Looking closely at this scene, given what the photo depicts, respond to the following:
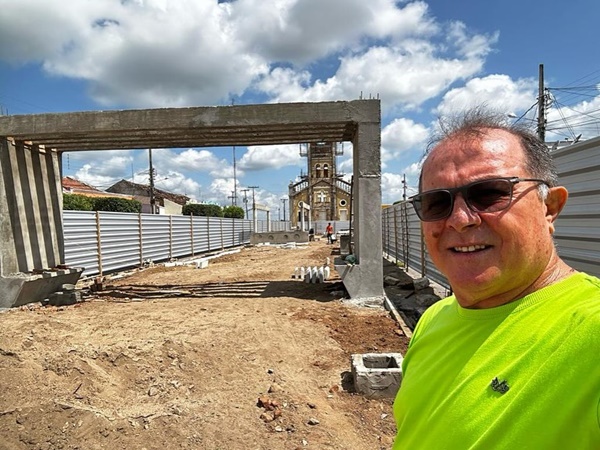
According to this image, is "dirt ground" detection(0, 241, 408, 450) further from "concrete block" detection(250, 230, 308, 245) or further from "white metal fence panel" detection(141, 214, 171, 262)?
"concrete block" detection(250, 230, 308, 245)

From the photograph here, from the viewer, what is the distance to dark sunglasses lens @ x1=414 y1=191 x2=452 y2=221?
131 centimetres

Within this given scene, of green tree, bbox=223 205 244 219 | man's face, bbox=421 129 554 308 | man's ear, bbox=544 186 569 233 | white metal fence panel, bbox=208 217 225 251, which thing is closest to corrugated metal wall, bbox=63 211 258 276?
white metal fence panel, bbox=208 217 225 251

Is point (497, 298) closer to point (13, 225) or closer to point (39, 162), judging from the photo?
point (13, 225)

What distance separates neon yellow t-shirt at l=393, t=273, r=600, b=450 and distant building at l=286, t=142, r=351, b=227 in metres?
60.8

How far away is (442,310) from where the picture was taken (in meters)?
1.56

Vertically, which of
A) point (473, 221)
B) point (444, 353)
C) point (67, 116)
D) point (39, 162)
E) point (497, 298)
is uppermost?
point (67, 116)

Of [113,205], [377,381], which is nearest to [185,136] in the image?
[377,381]

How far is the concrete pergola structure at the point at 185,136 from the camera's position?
7.93 meters

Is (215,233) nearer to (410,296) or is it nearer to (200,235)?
(200,235)

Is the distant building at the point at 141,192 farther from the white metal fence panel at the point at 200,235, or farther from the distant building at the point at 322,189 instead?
the white metal fence panel at the point at 200,235

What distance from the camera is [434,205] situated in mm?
1362

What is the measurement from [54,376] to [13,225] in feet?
17.5

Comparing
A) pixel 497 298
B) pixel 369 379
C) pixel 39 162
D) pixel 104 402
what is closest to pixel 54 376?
pixel 104 402

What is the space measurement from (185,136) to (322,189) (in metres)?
56.4
